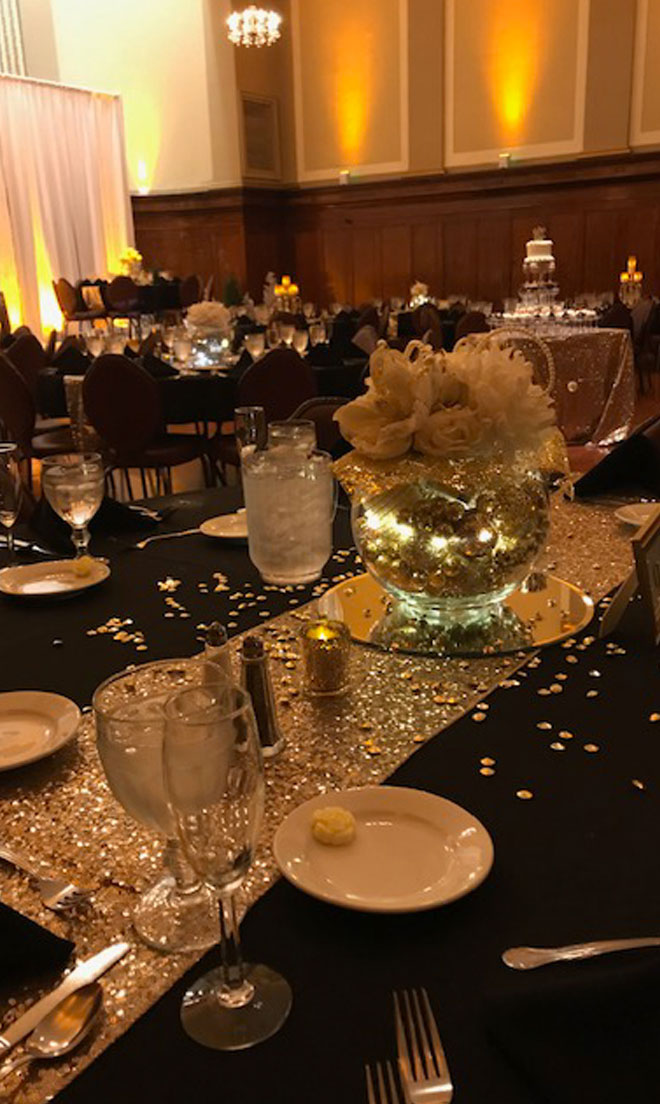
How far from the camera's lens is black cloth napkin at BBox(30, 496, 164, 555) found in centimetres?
178

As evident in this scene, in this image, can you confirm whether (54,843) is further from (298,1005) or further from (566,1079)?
(566,1079)

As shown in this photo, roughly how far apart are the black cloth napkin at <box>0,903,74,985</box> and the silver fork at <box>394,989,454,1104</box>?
0.26m

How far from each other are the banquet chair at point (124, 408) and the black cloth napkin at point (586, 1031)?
3.81 meters

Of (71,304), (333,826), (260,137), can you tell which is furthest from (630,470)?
(260,137)

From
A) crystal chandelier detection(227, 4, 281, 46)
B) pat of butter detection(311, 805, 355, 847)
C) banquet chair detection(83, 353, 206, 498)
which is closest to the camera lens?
pat of butter detection(311, 805, 355, 847)

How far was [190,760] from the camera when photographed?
0.62m

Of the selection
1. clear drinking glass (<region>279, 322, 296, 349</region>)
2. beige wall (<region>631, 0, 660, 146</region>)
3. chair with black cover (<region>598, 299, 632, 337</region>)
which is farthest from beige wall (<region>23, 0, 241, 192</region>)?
clear drinking glass (<region>279, 322, 296, 349</region>)

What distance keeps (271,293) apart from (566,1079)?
780 cm

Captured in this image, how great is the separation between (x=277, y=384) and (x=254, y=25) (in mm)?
7787

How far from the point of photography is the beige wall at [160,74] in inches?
438

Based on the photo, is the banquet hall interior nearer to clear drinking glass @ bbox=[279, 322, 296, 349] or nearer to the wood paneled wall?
clear drinking glass @ bbox=[279, 322, 296, 349]

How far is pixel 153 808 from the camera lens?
0.76 metres

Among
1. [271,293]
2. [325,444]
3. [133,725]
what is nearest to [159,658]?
[133,725]

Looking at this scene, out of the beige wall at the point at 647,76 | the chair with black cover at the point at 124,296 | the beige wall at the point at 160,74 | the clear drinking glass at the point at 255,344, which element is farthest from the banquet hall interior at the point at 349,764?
the beige wall at the point at 160,74
